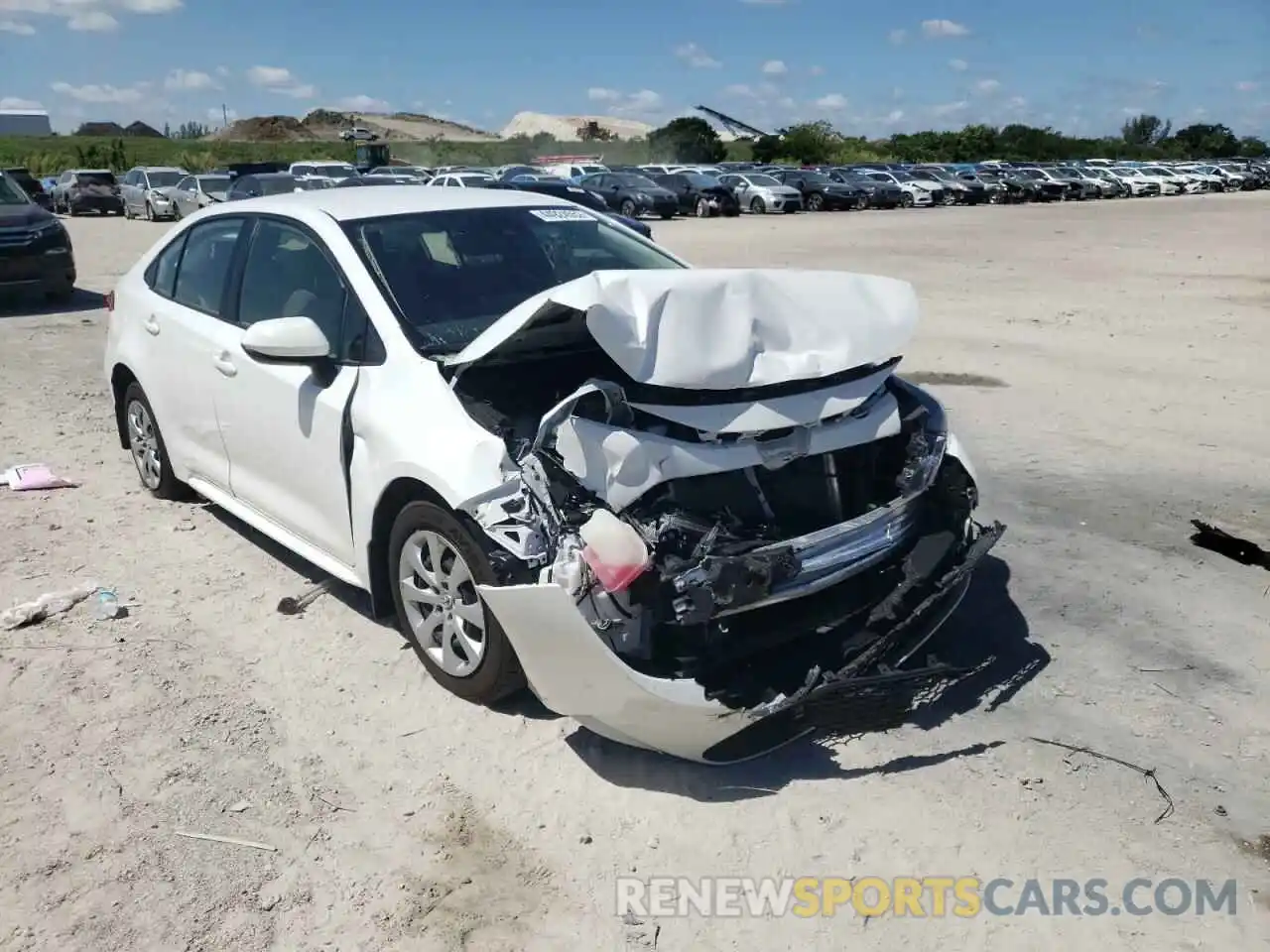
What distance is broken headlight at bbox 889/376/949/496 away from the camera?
387 cm

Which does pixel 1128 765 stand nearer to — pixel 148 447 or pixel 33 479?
pixel 148 447

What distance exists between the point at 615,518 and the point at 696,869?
1054 millimetres

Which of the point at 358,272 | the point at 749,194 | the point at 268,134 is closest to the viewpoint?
the point at 358,272

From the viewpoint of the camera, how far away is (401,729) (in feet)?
12.3

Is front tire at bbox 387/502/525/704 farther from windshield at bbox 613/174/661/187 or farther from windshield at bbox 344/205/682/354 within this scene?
windshield at bbox 613/174/661/187

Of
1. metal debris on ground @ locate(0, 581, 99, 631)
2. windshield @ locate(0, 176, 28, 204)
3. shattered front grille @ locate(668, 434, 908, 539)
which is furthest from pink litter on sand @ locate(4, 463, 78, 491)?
windshield @ locate(0, 176, 28, 204)

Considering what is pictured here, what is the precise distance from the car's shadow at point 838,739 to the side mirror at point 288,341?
3.60ft

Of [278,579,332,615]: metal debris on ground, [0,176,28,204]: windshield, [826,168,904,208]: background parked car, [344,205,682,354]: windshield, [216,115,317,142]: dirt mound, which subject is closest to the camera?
[344,205,682,354]: windshield

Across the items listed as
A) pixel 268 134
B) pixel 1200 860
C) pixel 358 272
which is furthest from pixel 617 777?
pixel 268 134

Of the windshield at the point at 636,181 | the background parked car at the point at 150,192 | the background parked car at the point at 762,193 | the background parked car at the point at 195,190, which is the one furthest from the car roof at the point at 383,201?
the background parked car at the point at 762,193

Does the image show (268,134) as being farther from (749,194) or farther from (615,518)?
(615,518)

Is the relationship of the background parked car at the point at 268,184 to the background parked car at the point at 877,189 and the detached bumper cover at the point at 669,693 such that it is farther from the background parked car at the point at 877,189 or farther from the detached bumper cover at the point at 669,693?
the background parked car at the point at 877,189

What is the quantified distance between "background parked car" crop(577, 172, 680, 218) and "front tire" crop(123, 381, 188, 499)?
28.0 metres

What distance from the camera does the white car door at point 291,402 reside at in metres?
4.12
